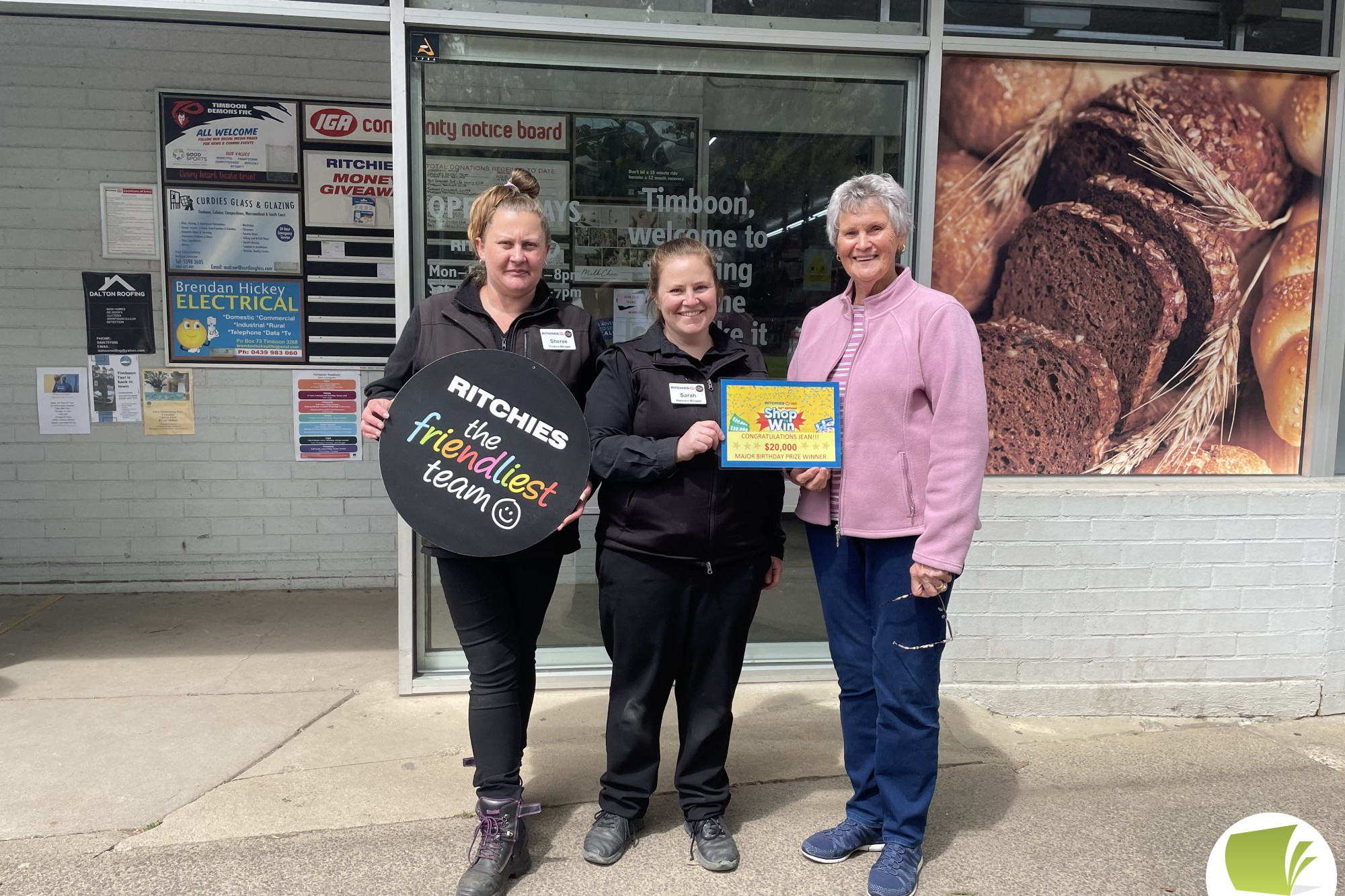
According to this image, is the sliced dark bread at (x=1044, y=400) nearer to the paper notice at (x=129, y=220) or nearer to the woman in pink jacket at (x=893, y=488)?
the woman in pink jacket at (x=893, y=488)

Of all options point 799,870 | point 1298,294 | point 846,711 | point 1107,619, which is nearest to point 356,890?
point 799,870

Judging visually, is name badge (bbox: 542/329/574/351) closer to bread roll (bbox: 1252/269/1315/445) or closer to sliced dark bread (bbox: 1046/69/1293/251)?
sliced dark bread (bbox: 1046/69/1293/251)

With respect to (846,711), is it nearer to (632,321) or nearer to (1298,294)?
(632,321)

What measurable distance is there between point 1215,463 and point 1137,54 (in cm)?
175

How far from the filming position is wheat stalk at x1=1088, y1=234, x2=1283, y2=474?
161 inches

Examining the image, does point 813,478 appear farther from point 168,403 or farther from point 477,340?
point 168,403

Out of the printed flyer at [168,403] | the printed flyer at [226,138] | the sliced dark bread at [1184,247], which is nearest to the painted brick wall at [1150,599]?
the sliced dark bread at [1184,247]

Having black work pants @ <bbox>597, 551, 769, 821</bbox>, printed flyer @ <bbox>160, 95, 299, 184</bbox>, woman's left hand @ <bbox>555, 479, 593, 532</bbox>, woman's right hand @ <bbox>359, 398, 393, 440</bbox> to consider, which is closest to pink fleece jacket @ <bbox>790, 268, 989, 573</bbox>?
black work pants @ <bbox>597, 551, 769, 821</bbox>

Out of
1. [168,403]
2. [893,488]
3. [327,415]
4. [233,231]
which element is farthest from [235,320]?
[893,488]

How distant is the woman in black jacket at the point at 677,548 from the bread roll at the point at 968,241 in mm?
1574

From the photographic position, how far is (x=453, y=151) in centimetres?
390

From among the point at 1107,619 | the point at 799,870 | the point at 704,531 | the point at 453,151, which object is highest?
the point at 453,151

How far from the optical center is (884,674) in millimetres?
2629

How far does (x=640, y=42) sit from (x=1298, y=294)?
9.72ft
